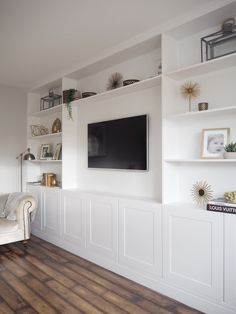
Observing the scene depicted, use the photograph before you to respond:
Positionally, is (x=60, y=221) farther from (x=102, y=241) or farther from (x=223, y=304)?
(x=223, y=304)

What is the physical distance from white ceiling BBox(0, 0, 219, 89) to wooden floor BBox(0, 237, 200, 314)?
2.54 metres

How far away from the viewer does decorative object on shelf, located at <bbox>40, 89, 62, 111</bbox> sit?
410 cm

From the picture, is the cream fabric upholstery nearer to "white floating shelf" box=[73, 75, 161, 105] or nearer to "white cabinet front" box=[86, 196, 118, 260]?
"white cabinet front" box=[86, 196, 118, 260]

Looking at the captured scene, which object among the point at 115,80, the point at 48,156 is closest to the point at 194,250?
the point at 115,80

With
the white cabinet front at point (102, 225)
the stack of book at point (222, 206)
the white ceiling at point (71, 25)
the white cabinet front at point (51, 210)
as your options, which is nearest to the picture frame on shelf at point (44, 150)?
the white cabinet front at point (51, 210)

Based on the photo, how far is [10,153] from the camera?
4418mm

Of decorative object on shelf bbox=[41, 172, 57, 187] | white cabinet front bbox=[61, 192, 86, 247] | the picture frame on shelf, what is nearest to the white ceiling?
the picture frame on shelf

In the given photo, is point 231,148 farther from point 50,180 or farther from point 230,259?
point 50,180

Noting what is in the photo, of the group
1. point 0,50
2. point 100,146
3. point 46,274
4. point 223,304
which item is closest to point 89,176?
point 100,146

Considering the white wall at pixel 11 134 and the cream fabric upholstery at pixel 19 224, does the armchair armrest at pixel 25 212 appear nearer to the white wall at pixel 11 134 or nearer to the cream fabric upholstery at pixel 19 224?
the cream fabric upholstery at pixel 19 224

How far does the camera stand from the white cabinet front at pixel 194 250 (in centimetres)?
203

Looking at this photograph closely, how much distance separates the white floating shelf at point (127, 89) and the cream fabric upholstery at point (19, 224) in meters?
1.58

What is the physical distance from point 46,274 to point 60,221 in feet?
3.08

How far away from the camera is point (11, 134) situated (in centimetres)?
444
